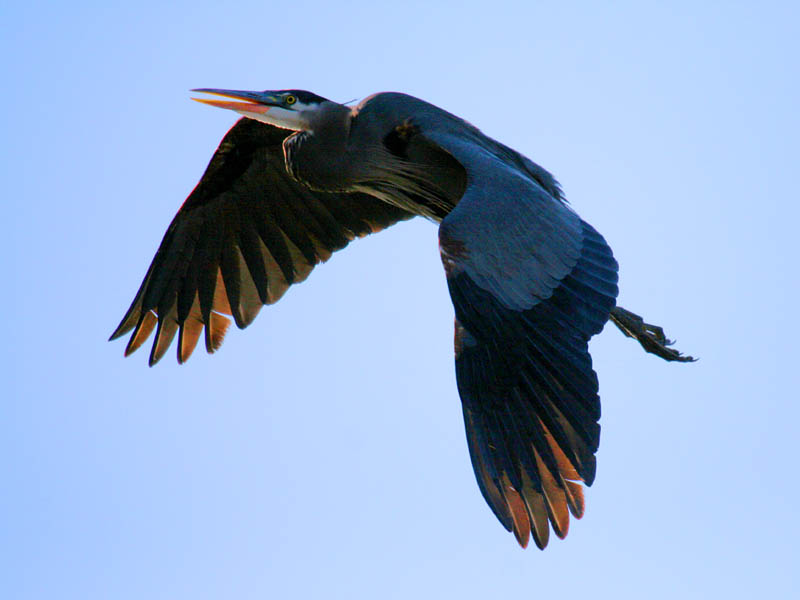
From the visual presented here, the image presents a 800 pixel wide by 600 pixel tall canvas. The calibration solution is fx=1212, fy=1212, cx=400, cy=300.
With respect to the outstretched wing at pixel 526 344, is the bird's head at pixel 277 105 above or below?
above

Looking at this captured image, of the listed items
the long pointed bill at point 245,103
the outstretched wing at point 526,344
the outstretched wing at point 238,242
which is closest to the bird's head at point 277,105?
the long pointed bill at point 245,103

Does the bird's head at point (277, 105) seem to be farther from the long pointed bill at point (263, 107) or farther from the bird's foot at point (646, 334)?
the bird's foot at point (646, 334)

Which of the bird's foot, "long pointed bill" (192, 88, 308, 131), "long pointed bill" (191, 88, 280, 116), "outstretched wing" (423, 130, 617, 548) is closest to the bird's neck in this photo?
"long pointed bill" (192, 88, 308, 131)

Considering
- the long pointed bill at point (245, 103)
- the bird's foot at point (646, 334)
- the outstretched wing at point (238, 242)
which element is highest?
the long pointed bill at point (245, 103)

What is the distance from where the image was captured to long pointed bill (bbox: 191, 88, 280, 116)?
27.6 ft

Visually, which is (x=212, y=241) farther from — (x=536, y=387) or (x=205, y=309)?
(x=536, y=387)

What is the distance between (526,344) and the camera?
20.4 ft

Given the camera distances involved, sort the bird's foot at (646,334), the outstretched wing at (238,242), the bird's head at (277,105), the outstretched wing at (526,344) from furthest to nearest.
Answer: the outstretched wing at (238,242)
the bird's foot at (646,334)
the bird's head at (277,105)
the outstretched wing at (526,344)

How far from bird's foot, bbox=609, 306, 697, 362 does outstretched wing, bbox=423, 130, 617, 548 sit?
1990 mm

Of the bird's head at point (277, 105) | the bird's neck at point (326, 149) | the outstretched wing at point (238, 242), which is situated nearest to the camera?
the bird's neck at point (326, 149)

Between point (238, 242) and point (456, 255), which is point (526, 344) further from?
point (238, 242)

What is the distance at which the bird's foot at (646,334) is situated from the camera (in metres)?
8.90

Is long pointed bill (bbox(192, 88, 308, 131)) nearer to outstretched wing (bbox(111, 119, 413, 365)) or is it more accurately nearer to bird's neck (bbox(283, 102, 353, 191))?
bird's neck (bbox(283, 102, 353, 191))

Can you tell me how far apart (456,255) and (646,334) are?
9.92 feet
